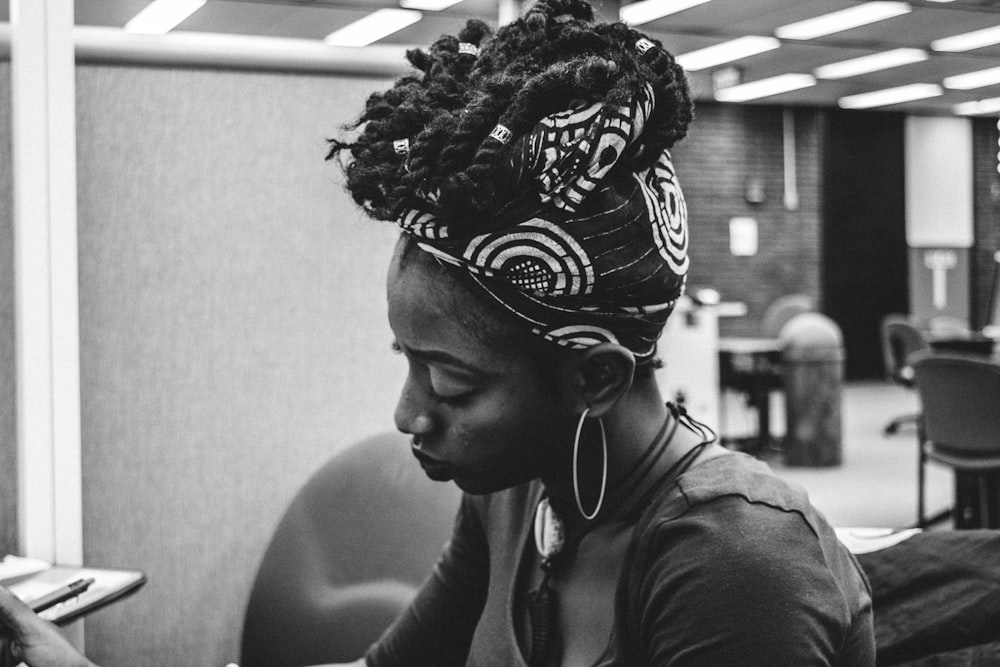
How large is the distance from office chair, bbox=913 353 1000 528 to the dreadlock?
3.36 metres

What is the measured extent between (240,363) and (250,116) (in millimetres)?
419

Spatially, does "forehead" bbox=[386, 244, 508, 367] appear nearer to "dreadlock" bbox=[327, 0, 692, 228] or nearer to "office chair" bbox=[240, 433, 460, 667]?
"dreadlock" bbox=[327, 0, 692, 228]

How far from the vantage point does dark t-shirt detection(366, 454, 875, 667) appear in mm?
753

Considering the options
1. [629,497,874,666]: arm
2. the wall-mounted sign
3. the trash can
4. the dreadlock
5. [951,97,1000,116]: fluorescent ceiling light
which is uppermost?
[951,97,1000,116]: fluorescent ceiling light

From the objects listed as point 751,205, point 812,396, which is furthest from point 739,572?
point 751,205

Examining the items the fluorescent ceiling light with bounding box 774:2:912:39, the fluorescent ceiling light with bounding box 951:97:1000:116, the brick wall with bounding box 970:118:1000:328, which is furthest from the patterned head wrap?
the brick wall with bounding box 970:118:1000:328

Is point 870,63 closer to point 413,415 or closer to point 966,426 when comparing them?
point 966,426

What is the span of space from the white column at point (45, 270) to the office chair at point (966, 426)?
10.7 feet

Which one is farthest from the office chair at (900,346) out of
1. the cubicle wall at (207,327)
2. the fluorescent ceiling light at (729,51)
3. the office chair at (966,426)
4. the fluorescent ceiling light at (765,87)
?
the cubicle wall at (207,327)

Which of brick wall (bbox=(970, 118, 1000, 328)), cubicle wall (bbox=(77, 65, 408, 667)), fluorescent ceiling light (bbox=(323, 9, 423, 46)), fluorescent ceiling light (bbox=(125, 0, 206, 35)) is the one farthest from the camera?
brick wall (bbox=(970, 118, 1000, 328))

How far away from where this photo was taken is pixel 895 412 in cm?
894

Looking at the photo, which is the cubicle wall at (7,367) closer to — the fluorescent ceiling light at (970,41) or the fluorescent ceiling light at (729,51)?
the fluorescent ceiling light at (729,51)

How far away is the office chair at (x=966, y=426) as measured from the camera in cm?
384

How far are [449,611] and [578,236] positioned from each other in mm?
531
